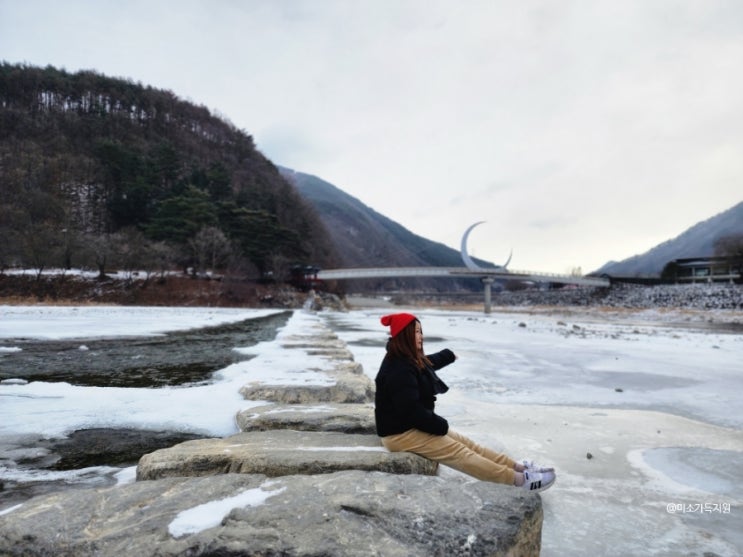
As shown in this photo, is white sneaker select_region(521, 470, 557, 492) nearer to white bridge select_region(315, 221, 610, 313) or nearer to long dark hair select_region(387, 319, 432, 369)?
long dark hair select_region(387, 319, 432, 369)

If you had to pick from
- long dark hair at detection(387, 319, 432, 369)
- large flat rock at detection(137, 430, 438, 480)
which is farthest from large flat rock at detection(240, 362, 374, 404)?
long dark hair at detection(387, 319, 432, 369)

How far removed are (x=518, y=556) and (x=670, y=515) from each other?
5.48 feet

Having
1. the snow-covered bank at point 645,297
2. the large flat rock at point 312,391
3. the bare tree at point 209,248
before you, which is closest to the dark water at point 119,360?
the large flat rock at point 312,391

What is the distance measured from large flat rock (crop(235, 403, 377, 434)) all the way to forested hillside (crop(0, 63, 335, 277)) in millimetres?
41468

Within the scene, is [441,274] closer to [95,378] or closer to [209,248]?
[209,248]

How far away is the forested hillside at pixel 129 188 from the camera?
140 feet

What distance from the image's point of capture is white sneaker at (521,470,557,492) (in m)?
2.96

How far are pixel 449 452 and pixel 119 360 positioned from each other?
337 inches

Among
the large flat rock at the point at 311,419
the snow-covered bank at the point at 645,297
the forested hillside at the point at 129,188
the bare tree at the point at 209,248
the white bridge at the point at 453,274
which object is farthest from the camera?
the white bridge at the point at 453,274

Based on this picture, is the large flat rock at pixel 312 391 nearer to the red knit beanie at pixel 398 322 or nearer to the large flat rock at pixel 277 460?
the large flat rock at pixel 277 460

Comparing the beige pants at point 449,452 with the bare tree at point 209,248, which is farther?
the bare tree at point 209,248

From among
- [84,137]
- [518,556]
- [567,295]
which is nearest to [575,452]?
[518,556]

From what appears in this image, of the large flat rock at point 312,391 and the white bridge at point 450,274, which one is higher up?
the white bridge at point 450,274

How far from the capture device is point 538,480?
298cm
